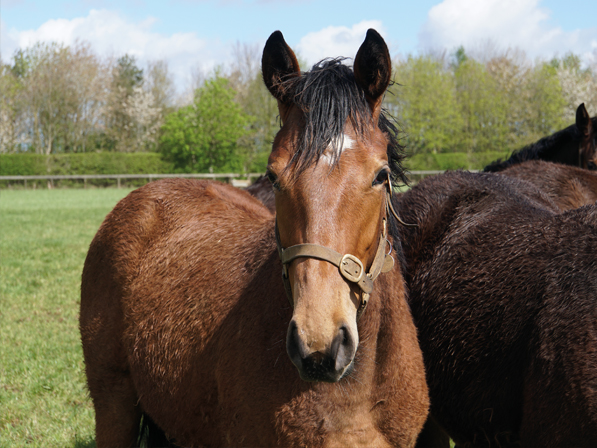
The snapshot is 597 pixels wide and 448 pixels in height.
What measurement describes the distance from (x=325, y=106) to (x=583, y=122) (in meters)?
5.86

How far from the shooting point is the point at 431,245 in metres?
3.63

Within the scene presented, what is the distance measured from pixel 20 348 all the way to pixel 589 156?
24.1ft

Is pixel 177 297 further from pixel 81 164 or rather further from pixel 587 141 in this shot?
pixel 81 164

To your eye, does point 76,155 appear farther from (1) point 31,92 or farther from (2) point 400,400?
(2) point 400,400

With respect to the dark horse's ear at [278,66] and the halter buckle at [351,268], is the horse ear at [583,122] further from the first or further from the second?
the halter buckle at [351,268]

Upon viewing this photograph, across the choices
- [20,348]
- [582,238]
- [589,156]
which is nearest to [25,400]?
[20,348]

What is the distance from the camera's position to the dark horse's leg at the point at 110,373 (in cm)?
313

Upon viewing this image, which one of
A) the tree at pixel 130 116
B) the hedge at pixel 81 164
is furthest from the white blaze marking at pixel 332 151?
the tree at pixel 130 116

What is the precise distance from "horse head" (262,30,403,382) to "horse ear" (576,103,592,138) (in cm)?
546

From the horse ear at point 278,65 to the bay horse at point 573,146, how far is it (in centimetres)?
494

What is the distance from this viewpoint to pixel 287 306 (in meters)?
2.32

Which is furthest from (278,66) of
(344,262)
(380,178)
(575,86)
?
(575,86)

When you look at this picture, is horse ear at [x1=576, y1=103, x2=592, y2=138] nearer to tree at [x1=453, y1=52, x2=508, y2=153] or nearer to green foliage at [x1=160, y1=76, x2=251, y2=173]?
green foliage at [x1=160, y1=76, x2=251, y2=173]

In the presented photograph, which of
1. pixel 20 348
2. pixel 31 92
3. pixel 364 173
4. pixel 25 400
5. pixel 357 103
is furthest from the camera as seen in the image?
pixel 31 92
